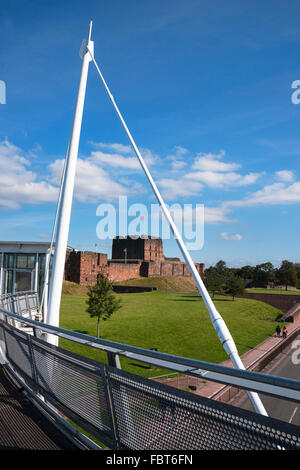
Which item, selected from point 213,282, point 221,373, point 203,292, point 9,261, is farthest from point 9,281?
point 213,282

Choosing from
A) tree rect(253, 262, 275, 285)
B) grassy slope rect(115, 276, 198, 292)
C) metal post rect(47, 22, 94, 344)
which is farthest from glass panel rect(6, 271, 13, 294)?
tree rect(253, 262, 275, 285)

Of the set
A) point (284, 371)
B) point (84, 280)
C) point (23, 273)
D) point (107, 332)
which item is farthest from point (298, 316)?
point (23, 273)

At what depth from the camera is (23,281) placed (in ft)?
61.4

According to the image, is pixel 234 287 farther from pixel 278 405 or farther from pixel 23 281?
pixel 23 281

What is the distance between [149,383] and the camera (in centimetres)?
249

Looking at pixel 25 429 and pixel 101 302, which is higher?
pixel 25 429

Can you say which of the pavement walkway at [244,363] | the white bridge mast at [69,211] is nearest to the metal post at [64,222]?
the white bridge mast at [69,211]

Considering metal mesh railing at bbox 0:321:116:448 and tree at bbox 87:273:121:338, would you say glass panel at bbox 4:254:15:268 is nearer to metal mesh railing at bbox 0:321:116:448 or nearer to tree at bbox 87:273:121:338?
tree at bbox 87:273:121:338

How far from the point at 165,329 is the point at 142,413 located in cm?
2677

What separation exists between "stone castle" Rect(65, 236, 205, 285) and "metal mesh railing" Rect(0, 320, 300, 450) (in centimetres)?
3410

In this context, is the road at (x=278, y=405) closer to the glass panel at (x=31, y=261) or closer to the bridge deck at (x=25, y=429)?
the bridge deck at (x=25, y=429)

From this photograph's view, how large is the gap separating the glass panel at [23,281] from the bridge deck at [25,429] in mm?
14712
